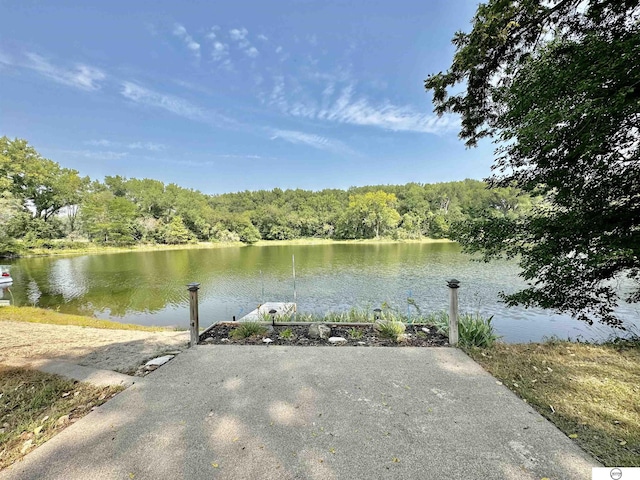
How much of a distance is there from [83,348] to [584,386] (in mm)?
6400

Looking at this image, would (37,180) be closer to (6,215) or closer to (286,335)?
(6,215)

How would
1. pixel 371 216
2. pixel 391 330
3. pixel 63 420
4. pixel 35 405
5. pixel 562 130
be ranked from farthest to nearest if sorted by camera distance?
pixel 371 216 → pixel 391 330 → pixel 562 130 → pixel 35 405 → pixel 63 420

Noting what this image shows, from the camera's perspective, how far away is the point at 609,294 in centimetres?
389

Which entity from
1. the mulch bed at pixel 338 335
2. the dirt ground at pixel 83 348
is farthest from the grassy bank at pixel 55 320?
the mulch bed at pixel 338 335

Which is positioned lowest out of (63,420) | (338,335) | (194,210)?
(338,335)

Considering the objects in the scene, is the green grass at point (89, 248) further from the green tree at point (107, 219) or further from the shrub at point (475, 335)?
the shrub at point (475, 335)

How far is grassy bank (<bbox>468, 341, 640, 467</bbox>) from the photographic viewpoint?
1950 millimetres

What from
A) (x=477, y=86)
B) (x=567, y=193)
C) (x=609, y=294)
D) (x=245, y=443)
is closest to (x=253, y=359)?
(x=245, y=443)

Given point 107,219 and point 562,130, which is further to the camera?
point 107,219

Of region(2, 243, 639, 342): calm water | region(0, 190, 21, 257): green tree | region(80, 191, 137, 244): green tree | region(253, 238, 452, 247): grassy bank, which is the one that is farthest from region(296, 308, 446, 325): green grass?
region(80, 191, 137, 244): green tree

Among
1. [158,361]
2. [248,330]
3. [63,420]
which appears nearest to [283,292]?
[248,330]

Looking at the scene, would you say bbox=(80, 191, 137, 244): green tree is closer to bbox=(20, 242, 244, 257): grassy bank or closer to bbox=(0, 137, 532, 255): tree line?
bbox=(0, 137, 532, 255): tree line

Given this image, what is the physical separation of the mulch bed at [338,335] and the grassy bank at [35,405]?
1.59 metres

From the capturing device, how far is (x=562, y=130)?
124 inches
